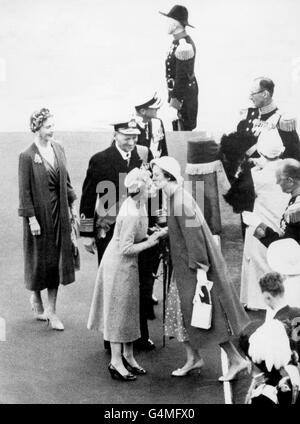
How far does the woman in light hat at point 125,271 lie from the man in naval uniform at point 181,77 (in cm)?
67

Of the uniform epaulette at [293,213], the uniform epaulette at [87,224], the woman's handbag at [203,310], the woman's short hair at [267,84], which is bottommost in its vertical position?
the woman's handbag at [203,310]

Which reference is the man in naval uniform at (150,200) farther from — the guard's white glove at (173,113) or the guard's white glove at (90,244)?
the guard's white glove at (90,244)

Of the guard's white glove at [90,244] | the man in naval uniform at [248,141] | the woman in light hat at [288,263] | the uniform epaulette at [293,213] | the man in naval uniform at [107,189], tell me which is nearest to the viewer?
the woman in light hat at [288,263]

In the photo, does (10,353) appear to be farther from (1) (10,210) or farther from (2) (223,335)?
(2) (223,335)

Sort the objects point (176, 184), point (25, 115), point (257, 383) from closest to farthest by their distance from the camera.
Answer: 1. point (257, 383)
2. point (176, 184)
3. point (25, 115)

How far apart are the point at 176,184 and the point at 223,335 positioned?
2.91 feet

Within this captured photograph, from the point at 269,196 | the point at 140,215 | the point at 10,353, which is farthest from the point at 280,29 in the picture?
the point at 10,353

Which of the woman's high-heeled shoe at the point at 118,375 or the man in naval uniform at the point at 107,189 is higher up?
the man in naval uniform at the point at 107,189

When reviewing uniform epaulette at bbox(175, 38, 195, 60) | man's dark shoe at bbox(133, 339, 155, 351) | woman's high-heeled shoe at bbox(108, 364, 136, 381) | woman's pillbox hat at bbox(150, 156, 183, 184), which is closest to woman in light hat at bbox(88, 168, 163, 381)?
woman's high-heeled shoe at bbox(108, 364, 136, 381)

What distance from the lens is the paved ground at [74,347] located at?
5.54 meters

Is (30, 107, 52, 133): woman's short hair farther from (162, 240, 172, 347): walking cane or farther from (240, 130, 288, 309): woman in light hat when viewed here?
(240, 130, 288, 309): woman in light hat

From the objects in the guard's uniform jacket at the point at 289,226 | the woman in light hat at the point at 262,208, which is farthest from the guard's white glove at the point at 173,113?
the guard's uniform jacket at the point at 289,226

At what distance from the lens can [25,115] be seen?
5.97 meters

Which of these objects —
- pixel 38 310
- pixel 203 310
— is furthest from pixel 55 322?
pixel 203 310
